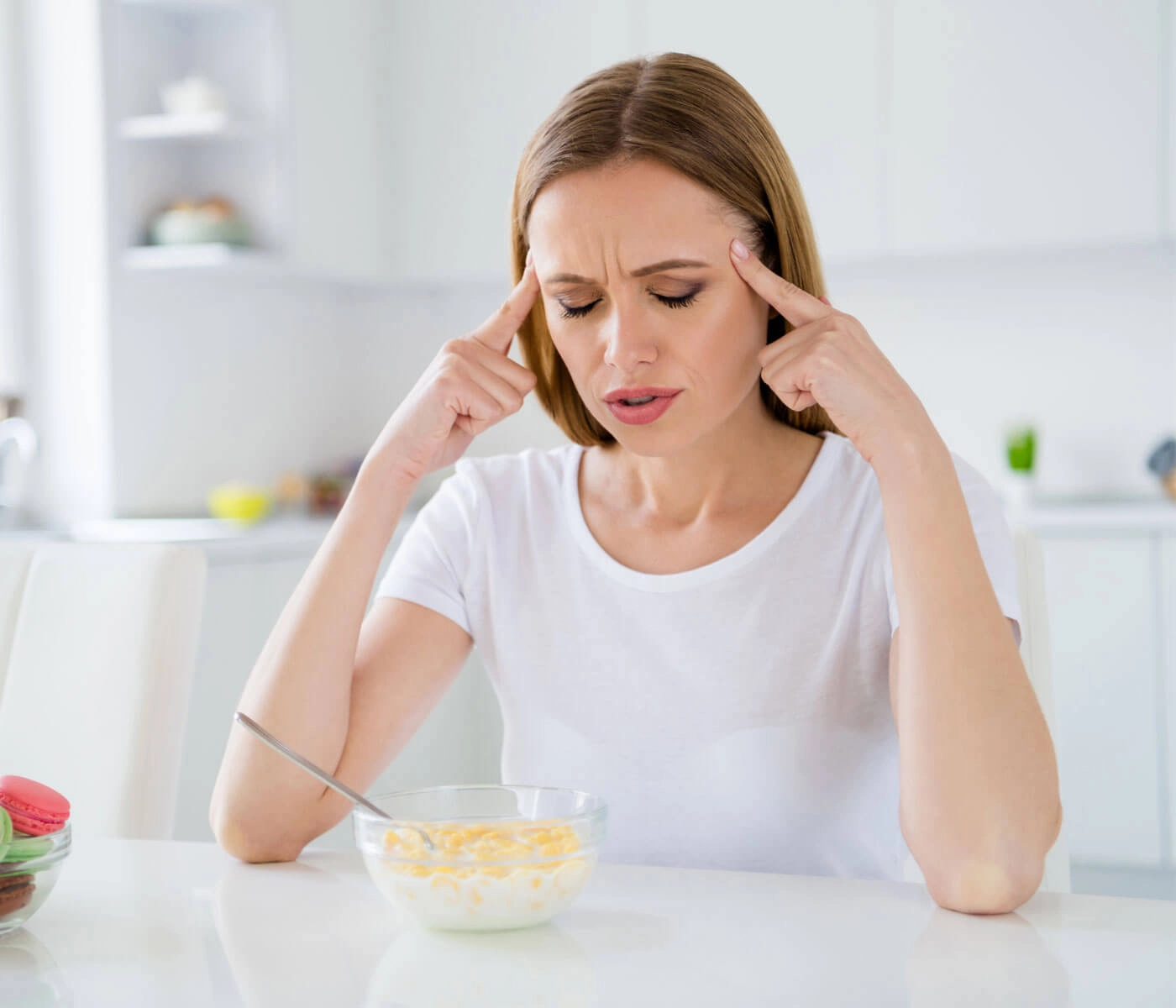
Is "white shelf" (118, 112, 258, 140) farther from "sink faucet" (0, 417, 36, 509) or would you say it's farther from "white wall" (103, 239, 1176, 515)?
"sink faucet" (0, 417, 36, 509)

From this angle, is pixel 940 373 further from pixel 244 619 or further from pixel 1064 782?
pixel 244 619

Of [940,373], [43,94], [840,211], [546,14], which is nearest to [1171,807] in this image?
[940,373]

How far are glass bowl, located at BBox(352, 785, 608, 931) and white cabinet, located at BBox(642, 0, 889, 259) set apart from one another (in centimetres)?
278

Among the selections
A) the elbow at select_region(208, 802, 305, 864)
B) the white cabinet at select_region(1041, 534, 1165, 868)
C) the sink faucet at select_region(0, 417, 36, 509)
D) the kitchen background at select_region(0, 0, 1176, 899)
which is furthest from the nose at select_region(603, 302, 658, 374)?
the sink faucet at select_region(0, 417, 36, 509)

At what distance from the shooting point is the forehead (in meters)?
1.16

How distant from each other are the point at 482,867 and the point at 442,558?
0.61 metres

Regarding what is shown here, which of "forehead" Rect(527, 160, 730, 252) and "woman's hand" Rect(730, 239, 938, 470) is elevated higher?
"forehead" Rect(527, 160, 730, 252)

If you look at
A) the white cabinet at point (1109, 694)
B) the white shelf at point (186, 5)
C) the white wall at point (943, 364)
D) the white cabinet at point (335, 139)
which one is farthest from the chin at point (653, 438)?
the white shelf at point (186, 5)

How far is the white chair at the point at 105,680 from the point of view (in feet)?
3.86

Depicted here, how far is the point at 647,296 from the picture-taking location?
1167mm

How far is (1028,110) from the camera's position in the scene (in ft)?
10.6

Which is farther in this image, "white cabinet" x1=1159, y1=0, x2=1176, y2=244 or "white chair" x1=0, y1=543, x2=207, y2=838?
"white cabinet" x1=1159, y1=0, x2=1176, y2=244

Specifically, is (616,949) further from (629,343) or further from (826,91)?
(826,91)

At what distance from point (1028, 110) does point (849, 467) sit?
227 cm
